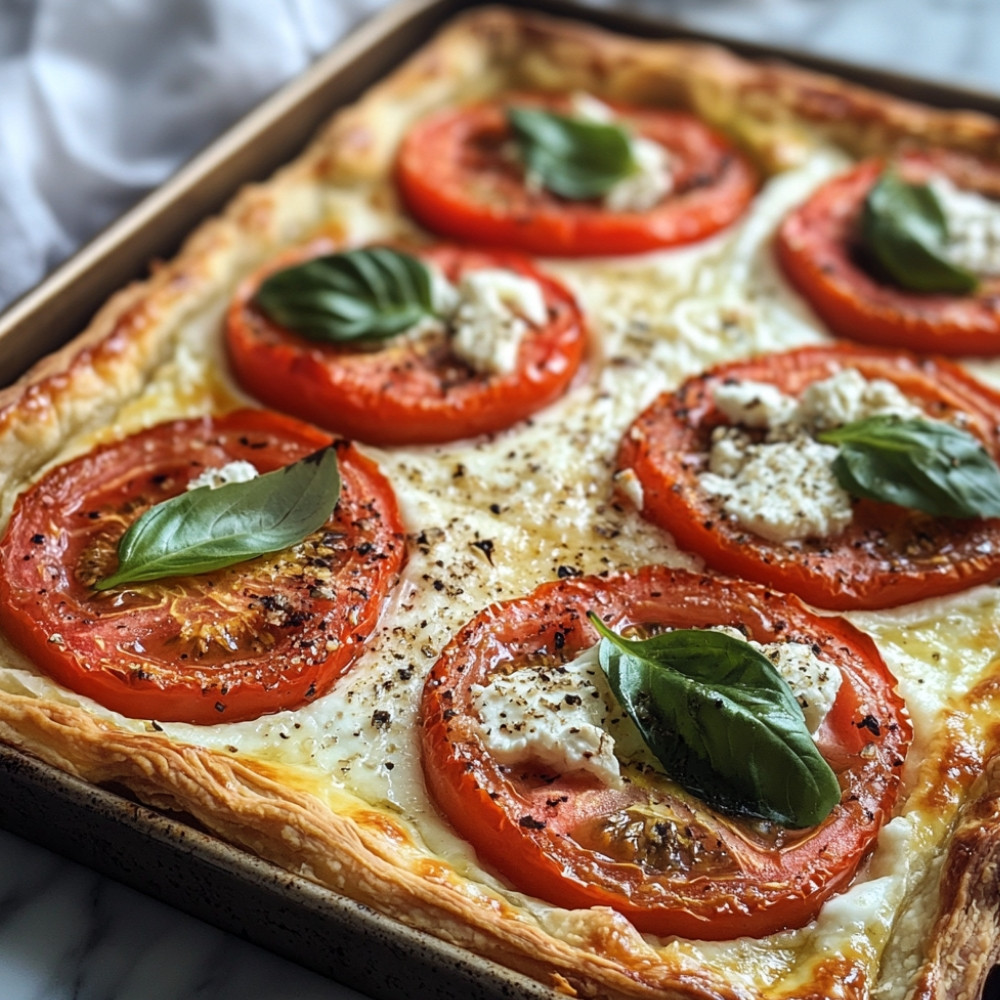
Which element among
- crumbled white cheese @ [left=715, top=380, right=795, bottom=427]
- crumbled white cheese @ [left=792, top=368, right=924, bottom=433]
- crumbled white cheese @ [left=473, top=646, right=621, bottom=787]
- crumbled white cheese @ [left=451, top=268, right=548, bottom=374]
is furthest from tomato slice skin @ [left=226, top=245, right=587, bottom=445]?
crumbled white cheese @ [left=473, top=646, right=621, bottom=787]

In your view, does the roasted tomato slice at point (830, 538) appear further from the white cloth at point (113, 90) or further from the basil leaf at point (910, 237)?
the white cloth at point (113, 90)

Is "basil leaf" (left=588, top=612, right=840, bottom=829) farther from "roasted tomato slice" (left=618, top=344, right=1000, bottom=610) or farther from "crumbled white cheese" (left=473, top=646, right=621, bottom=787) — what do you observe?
"roasted tomato slice" (left=618, top=344, right=1000, bottom=610)

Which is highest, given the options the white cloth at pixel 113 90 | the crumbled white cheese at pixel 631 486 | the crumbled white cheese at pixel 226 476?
the white cloth at pixel 113 90

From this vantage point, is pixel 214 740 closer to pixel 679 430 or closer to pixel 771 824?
pixel 771 824

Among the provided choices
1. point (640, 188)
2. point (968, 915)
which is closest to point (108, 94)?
point (640, 188)

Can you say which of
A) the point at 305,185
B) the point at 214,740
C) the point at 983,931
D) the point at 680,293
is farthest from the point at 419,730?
the point at 305,185

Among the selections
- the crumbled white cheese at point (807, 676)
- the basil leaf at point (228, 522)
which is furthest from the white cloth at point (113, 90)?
the crumbled white cheese at point (807, 676)
